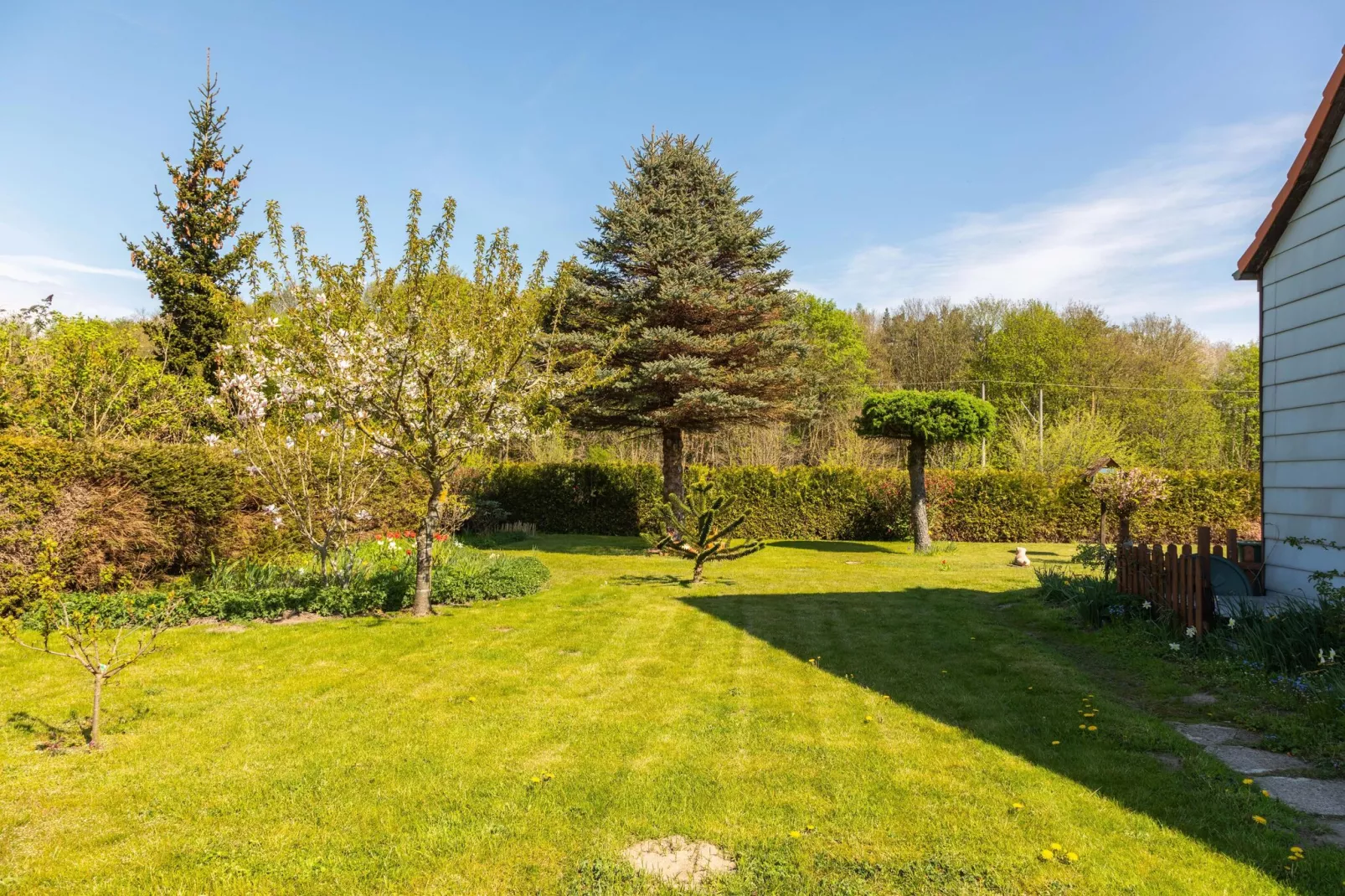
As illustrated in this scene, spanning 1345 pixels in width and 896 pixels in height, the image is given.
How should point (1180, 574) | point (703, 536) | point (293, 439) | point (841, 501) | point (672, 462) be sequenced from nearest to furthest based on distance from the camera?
point (1180, 574)
point (293, 439)
point (703, 536)
point (672, 462)
point (841, 501)

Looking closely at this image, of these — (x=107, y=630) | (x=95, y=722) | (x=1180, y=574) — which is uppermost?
(x=1180, y=574)

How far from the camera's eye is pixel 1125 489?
1599 centimetres

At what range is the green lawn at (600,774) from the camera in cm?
293

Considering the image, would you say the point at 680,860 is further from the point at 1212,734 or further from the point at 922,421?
the point at 922,421

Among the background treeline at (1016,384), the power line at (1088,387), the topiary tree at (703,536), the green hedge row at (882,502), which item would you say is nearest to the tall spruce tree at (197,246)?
the green hedge row at (882,502)

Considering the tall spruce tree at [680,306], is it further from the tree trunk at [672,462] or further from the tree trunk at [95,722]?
the tree trunk at [95,722]

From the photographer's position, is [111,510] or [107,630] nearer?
[107,630]

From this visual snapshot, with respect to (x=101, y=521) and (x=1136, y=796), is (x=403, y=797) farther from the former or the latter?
(x=101, y=521)

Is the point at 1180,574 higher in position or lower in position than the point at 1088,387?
lower

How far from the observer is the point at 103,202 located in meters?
11.6

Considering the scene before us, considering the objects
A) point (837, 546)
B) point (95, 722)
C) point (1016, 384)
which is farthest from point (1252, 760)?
point (1016, 384)

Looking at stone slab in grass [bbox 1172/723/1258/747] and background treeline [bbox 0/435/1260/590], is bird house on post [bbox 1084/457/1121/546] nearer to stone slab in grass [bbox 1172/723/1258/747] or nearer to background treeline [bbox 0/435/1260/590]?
background treeline [bbox 0/435/1260/590]

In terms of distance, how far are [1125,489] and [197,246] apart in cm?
2139

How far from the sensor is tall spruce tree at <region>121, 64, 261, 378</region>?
48.3 feet
